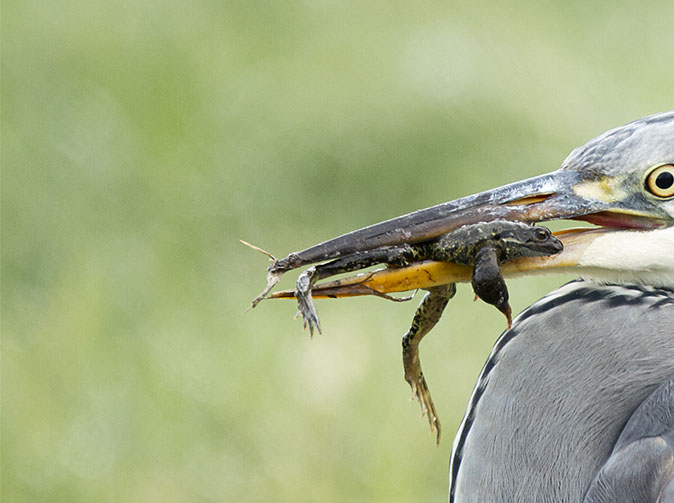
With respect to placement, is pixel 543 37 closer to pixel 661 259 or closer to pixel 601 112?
pixel 601 112

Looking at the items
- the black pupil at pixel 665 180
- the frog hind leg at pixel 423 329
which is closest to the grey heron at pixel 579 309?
the black pupil at pixel 665 180

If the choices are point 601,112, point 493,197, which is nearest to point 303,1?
point 601,112

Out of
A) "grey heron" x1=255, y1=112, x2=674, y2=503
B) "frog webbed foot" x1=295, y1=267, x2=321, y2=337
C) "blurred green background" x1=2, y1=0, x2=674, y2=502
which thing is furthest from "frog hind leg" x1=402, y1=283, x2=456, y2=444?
"blurred green background" x1=2, y1=0, x2=674, y2=502

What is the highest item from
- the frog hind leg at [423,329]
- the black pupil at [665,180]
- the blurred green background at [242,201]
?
the blurred green background at [242,201]

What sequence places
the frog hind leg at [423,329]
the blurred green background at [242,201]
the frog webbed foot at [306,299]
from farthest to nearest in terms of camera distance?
the blurred green background at [242,201], the frog hind leg at [423,329], the frog webbed foot at [306,299]

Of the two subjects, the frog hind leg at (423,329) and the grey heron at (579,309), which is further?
the frog hind leg at (423,329)

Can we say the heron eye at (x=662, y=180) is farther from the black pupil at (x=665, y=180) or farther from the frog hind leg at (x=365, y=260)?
the frog hind leg at (x=365, y=260)

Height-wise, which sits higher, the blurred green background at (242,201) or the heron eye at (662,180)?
the blurred green background at (242,201)

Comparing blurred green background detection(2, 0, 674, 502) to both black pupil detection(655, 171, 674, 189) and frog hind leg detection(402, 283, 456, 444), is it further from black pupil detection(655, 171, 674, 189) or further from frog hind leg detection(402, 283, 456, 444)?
black pupil detection(655, 171, 674, 189)
